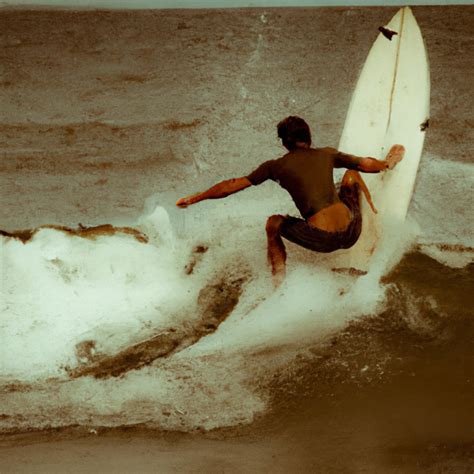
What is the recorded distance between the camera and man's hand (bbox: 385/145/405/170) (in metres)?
2.37

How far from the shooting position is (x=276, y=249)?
7.76 ft

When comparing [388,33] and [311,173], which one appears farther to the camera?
[388,33]

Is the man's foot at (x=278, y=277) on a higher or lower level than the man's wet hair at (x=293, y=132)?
lower

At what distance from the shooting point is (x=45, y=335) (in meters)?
2.37

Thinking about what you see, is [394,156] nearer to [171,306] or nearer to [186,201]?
[186,201]

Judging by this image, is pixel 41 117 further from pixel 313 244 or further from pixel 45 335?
pixel 313 244

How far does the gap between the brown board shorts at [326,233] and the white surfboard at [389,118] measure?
2.2 inches

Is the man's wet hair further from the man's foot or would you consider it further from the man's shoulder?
the man's foot

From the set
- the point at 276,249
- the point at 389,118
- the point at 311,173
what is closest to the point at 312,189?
the point at 311,173

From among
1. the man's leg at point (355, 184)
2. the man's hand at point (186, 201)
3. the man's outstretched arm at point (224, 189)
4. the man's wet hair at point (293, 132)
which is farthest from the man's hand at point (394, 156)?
the man's hand at point (186, 201)

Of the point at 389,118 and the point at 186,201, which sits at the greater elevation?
the point at 389,118

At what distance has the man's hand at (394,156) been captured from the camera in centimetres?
237

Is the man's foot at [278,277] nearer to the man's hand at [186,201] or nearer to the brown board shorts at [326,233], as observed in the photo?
the brown board shorts at [326,233]

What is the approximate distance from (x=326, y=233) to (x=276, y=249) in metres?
0.21
